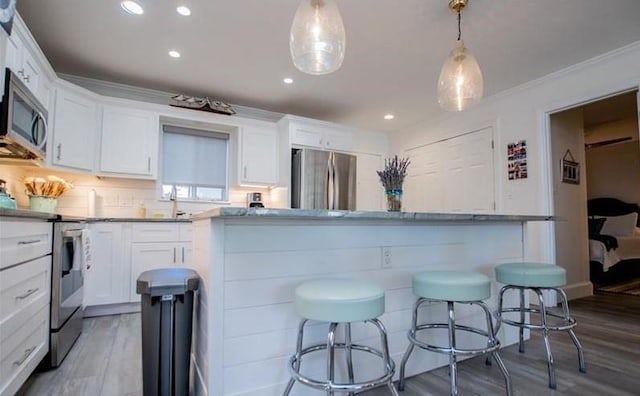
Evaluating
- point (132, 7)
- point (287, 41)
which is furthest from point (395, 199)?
point (132, 7)

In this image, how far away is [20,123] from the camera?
218cm

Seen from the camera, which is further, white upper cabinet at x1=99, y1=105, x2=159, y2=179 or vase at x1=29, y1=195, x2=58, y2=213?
white upper cabinet at x1=99, y1=105, x2=159, y2=179

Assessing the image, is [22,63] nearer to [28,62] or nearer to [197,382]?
[28,62]

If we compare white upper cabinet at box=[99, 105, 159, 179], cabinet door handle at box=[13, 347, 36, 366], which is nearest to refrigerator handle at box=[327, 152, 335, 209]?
white upper cabinet at box=[99, 105, 159, 179]

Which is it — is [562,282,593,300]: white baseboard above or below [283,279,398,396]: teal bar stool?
below

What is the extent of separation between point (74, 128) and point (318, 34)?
2793 mm

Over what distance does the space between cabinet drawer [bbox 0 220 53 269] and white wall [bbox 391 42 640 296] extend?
12.8 ft

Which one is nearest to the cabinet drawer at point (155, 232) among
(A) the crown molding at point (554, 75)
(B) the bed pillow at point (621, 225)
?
(A) the crown molding at point (554, 75)

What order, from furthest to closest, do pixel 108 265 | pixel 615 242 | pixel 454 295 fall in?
pixel 615 242, pixel 108 265, pixel 454 295

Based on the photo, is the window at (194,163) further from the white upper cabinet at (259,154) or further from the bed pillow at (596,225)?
the bed pillow at (596,225)

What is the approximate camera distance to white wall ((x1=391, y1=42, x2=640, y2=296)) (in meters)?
2.99

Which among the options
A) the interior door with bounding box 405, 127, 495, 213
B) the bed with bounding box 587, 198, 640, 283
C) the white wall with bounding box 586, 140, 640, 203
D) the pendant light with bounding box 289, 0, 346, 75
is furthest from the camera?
the white wall with bounding box 586, 140, 640, 203

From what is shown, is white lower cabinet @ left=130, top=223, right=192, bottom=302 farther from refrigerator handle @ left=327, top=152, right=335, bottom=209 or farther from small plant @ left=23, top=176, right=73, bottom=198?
refrigerator handle @ left=327, top=152, right=335, bottom=209

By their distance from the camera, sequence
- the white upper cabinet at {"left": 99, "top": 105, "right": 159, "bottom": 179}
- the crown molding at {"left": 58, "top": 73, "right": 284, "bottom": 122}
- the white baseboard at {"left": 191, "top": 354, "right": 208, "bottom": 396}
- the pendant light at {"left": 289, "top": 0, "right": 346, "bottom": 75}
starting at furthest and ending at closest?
1. the crown molding at {"left": 58, "top": 73, "right": 284, "bottom": 122}
2. the white upper cabinet at {"left": 99, "top": 105, "right": 159, "bottom": 179}
3. the pendant light at {"left": 289, "top": 0, "right": 346, "bottom": 75}
4. the white baseboard at {"left": 191, "top": 354, "right": 208, "bottom": 396}
